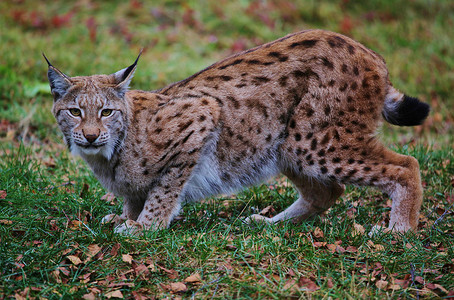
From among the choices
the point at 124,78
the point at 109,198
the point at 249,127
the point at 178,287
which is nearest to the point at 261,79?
the point at 249,127

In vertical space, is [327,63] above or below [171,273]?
above

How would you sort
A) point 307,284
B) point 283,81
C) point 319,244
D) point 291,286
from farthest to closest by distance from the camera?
1. point 283,81
2. point 319,244
3. point 307,284
4. point 291,286

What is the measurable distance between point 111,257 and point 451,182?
394 centimetres

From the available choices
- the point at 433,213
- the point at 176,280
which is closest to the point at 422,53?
the point at 433,213

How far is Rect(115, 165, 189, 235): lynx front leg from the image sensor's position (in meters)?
4.86

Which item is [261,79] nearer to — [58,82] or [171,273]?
[58,82]

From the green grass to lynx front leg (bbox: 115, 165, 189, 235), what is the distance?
142 mm

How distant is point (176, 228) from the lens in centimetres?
496

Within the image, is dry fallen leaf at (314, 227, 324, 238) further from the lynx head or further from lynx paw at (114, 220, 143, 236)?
the lynx head

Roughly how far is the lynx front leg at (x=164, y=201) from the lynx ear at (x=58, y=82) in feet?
4.05

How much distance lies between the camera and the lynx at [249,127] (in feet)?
15.9

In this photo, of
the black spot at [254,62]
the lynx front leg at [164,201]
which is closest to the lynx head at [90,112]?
the lynx front leg at [164,201]

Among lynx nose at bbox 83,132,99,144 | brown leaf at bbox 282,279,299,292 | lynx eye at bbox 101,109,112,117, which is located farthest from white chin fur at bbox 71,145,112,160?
brown leaf at bbox 282,279,299,292

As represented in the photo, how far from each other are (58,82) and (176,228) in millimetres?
1755
